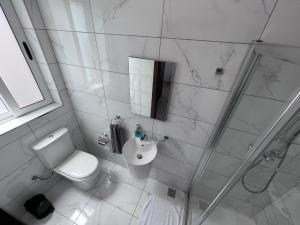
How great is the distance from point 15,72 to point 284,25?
2.12 metres

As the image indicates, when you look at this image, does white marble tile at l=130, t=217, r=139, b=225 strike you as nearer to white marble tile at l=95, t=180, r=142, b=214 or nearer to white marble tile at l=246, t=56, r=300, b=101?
white marble tile at l=95, t=180, r=142, b=214

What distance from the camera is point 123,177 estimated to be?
1.83m

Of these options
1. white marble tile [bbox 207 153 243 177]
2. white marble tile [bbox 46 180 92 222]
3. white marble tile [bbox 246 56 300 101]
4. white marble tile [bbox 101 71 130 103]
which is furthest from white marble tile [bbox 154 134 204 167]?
white marble tile [bbox 46 180 92 222]

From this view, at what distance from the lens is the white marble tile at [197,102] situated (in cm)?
95

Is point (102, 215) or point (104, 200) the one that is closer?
point (102, 215)

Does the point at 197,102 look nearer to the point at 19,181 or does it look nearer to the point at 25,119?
the point at 25,119

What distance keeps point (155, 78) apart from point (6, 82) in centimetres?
144

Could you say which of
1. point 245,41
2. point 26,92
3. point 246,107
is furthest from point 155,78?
point 26,92

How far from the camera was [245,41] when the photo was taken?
736mm

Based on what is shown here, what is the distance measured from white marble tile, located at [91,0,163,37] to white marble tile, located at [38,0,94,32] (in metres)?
0.08

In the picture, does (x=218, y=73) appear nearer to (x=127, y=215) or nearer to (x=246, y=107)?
(x=246, y=107)

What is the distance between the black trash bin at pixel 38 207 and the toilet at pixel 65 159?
325 mm

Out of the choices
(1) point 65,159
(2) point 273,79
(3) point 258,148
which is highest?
(2) point 273,79

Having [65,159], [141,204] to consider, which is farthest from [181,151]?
[65,159]
